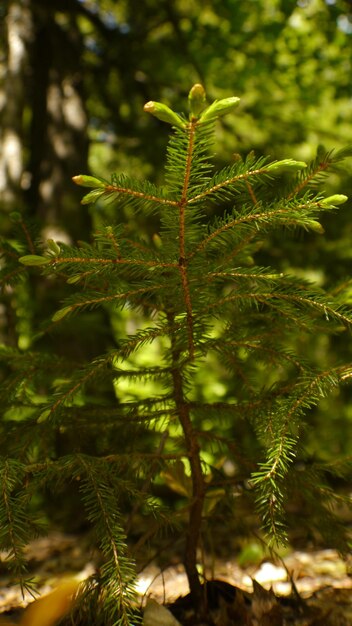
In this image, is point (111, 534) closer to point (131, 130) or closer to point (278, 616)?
point (278, 616)

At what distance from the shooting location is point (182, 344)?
48.1 inches

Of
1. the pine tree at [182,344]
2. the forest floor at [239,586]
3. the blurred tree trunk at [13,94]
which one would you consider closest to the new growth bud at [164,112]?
the pine tree at [182,344]

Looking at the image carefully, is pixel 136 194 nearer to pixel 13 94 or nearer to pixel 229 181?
pixel 229 181

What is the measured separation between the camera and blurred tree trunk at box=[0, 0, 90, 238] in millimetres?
3086

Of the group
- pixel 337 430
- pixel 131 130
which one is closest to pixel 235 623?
pixel 337 430

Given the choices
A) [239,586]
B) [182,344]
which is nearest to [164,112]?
[182,344]

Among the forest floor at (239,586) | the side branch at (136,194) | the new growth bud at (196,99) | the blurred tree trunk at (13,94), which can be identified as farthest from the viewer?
the blurred tree trunk at (13,94)

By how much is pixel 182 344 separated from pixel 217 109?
57 centimetres

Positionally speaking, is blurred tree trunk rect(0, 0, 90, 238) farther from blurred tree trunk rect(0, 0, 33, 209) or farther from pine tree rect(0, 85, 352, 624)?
pine tree rect(0, 85, 352, 624)

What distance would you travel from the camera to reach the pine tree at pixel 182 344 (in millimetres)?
945

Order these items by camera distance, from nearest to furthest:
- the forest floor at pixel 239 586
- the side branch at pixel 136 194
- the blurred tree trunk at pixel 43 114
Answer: the side branch at pixel 136 194, the forest floor at pixel 239 586, the blurred tree trunk at pixel 43 114

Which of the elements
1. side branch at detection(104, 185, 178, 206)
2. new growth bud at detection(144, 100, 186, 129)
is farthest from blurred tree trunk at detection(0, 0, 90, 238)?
new growth bud at detection(144, 100, 186, 129)

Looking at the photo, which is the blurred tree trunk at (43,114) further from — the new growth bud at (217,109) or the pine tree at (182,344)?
the new growth bud at (217,109)

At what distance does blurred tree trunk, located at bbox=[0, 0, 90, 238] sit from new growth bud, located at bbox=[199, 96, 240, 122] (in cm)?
218
